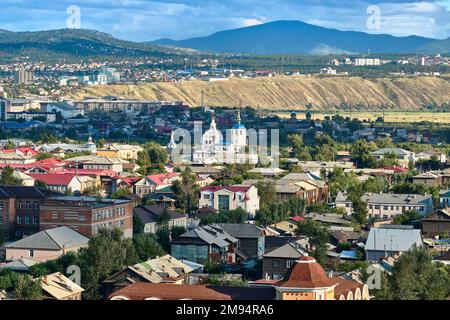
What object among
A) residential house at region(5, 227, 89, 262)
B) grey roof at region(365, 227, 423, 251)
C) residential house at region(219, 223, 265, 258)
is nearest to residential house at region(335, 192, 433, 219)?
residential house at region(219, 223, 265, 258)

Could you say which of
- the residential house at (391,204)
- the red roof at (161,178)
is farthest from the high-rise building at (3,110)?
the residential house at (391,204)

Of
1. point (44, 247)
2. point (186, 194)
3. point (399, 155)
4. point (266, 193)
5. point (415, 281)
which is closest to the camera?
point (415, 281)

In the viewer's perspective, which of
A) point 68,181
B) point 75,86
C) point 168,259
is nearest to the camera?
point 168,259

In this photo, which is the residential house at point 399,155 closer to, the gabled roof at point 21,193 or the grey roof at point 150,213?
the grey roof at point 150,213

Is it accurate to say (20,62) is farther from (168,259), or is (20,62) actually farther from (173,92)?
(168,259)

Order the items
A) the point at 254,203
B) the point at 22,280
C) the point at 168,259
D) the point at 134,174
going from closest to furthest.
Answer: the point at 22,280 → the point at 168,259 → the point at 254,203 → the point at 134,174

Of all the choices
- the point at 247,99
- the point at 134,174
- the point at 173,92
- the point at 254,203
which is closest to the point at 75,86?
the point at 173,92

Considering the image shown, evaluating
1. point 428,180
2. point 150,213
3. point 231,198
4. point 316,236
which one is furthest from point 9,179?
point 428,180

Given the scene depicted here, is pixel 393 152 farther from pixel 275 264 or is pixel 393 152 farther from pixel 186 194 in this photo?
pixel 275 264
